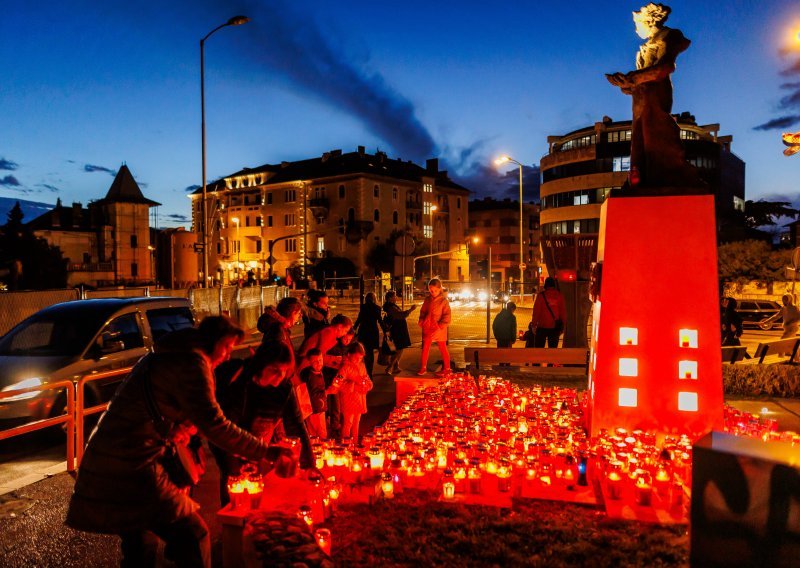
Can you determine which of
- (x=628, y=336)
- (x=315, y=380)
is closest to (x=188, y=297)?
(x=315, y=380)

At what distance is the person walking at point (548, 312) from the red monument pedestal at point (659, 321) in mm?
4645

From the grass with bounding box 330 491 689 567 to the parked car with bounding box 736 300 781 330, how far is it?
28221 millimetres

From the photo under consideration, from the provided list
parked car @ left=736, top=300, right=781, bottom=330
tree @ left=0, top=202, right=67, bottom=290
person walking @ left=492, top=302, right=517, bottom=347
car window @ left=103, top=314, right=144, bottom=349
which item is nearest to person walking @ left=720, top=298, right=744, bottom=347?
person walking @ left=492, top=302, right=517, bottom=347

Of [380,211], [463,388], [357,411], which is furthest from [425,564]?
[380,211]

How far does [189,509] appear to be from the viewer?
137 inches

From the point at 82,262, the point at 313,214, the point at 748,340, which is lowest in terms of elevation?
the point at 748,340

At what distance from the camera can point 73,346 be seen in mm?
8625

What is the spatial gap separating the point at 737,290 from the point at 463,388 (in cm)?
4021

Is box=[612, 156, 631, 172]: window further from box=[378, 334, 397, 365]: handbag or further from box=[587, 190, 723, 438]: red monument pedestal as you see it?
box=[587, 190, 723, 438]: red monument pedestal

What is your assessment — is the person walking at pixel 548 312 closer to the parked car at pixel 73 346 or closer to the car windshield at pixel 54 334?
the parked car at pixel 73 346

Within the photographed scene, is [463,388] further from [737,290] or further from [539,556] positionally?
[737,290]

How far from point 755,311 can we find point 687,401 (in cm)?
2687

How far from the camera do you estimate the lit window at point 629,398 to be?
23.1 feet

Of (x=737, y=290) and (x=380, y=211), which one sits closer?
(x=737, y=290)
